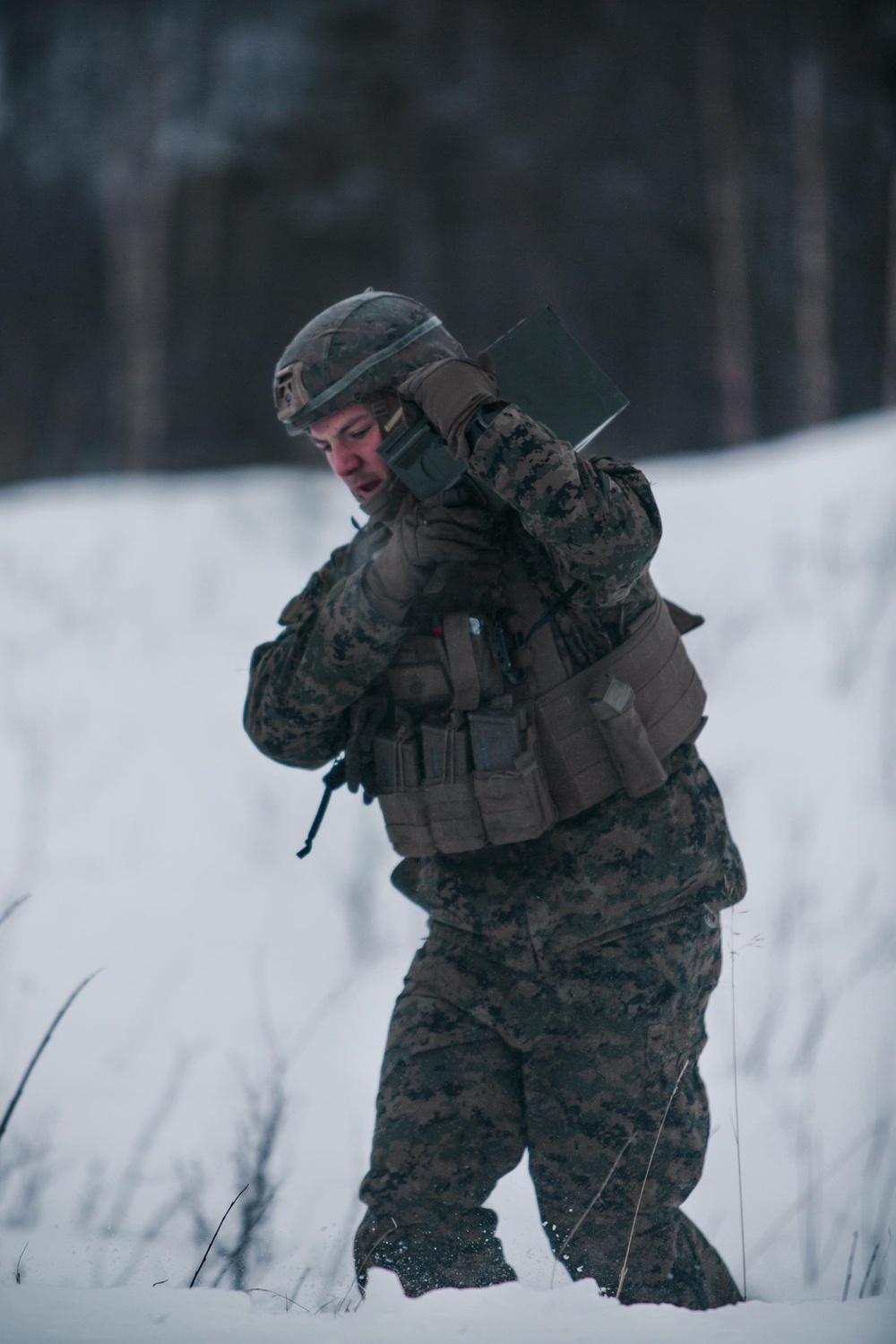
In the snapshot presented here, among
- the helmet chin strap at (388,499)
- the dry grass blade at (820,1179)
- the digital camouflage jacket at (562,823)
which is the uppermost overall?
the helmet chin strap at (388,499)

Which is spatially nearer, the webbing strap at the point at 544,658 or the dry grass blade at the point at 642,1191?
the dry grass blade at the point at 642,1191

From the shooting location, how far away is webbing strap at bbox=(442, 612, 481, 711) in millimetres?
2012

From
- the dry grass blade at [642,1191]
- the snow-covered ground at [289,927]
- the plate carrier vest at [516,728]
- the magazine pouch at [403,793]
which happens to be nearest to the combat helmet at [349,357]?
the plate carrier vest at [516,728]

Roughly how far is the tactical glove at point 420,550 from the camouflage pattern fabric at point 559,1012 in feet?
0.11

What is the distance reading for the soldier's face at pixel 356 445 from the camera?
2.18 metres

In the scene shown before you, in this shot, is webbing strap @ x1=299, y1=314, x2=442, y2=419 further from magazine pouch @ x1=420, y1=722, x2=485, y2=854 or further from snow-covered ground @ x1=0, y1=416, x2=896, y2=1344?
snow-covered ground @ x1=0, y1=416, x2=896, y2=1344

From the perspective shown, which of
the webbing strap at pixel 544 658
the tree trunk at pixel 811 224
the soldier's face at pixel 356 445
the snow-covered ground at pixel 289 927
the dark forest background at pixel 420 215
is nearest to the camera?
the webbing strap at pixel 544 658

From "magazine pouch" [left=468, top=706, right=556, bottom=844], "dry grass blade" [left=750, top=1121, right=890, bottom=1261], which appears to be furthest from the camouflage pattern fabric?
"dry grass blade" [left=750, top=1121, right=890, bottom=1261]

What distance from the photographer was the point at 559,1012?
2000 millimetres

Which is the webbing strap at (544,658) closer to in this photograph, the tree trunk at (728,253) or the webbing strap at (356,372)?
the webbing strap at (356,372)

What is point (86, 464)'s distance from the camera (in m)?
6.89

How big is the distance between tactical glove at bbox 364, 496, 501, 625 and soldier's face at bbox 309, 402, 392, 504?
19 cm

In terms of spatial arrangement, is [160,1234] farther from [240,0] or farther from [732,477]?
[240,0]

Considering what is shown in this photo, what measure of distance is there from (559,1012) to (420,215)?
579cm
